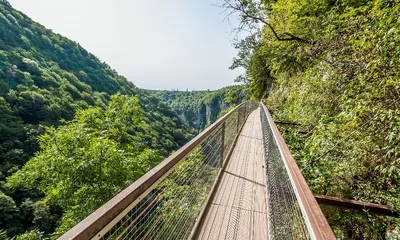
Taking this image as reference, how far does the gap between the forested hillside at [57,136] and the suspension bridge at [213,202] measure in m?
8.19

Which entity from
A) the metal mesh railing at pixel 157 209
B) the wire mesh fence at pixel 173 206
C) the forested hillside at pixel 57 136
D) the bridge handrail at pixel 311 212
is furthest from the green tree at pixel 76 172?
the bridge handrail at pixel 311 212

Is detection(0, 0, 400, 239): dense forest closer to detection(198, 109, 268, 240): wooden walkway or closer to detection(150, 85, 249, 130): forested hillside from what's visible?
detection(198, 109, 268, 240): wooden walkway

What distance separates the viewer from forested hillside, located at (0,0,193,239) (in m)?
9.77

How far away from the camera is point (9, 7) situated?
54062mm

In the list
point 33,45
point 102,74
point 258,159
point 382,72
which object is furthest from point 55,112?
point 382,72

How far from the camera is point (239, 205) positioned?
2.81 m

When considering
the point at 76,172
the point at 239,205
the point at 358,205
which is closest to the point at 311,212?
the point at 239,205

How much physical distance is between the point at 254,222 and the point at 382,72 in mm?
2781

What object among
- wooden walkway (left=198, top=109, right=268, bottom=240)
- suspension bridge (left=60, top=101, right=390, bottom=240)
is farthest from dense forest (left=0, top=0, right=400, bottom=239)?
wooden walkway (left=198, top=109, right=268, bottom=240)

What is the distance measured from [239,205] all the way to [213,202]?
0.38 m

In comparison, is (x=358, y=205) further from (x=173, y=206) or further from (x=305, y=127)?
(x=305, y=127)

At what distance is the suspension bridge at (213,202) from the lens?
0.77 meters

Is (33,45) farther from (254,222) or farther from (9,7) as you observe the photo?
(254,222)

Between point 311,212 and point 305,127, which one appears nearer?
point 311,212
